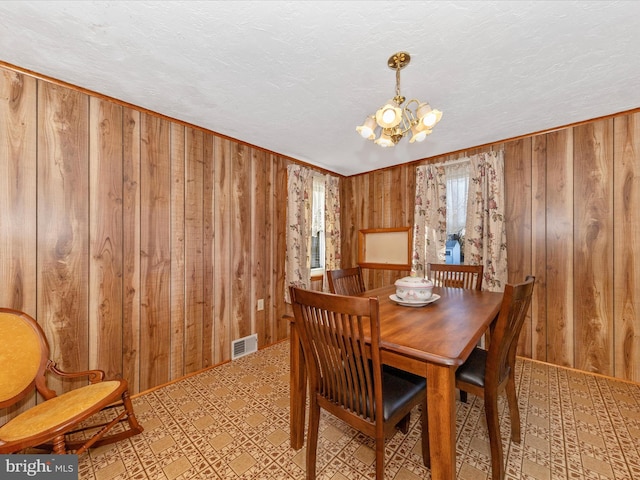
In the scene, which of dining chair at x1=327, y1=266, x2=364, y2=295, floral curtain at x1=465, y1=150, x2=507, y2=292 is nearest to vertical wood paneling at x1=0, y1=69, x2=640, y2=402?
floral curtain at x1=465, y1=150, x2=507, y2=292

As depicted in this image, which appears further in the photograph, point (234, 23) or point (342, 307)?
point (234, 23)

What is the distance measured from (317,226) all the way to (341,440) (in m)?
2.63

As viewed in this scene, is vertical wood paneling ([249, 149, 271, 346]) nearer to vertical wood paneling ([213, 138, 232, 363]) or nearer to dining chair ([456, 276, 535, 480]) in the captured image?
vertical wood paneling ([213, 138, 232, 363])

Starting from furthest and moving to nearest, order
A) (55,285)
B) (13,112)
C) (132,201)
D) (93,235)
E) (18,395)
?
(132,201) → (93,235) → (55,285) → (13,112) → (18,395)

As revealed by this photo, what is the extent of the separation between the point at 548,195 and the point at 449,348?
2.38 meters

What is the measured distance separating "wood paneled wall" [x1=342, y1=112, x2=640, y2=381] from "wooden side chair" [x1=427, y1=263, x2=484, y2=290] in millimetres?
630

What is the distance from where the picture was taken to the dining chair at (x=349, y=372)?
1.04 metres

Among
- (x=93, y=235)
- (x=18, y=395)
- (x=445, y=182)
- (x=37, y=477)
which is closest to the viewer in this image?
(x=37, y=477)

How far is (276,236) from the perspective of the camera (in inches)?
123

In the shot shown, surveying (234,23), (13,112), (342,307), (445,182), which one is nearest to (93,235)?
(13,112)

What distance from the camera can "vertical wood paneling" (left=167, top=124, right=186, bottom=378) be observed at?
88.3 inches

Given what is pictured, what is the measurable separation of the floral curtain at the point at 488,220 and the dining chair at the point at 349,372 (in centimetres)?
189

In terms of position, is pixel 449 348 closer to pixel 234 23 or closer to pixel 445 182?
pixel 234 23

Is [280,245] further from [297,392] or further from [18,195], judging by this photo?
[18,195]
